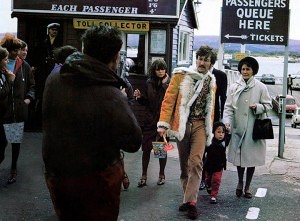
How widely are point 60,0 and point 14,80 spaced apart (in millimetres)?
5104

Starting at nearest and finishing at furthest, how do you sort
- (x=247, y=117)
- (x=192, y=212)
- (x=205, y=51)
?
(x=192, y=212)
(x=205, y=51)
(x=247, y=117)

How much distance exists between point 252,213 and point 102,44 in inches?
137

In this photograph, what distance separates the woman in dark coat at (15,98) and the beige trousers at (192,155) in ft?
7.34

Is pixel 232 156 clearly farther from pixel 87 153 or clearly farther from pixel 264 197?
pixel 87 153

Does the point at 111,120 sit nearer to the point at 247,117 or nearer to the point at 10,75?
the point at 10,75

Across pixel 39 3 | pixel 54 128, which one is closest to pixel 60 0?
pixel 39 3

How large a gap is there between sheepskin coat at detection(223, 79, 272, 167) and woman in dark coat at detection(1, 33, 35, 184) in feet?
8.63

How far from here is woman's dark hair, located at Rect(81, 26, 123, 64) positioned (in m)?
2.98

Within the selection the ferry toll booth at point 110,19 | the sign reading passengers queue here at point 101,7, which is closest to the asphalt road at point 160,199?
the ferry toll booth at point 110,19

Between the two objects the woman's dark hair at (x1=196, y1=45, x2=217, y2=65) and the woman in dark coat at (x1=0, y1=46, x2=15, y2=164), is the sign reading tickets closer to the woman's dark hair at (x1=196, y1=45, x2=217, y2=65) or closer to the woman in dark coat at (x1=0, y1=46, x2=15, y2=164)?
the woman in dark coat at (x1=0, y1=46, x2=15, y2=164)

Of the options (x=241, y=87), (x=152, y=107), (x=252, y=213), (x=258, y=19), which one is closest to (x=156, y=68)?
(x=152, y=107)

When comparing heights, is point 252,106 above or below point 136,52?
below

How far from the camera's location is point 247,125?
650 cm

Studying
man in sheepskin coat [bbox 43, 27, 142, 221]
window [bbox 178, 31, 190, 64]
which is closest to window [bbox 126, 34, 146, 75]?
window [bbox 178, 31, 190, 64]
